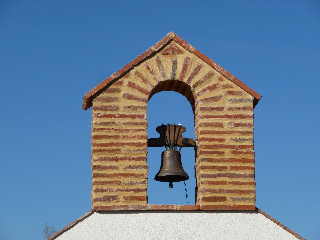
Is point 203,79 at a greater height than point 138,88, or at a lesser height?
greater

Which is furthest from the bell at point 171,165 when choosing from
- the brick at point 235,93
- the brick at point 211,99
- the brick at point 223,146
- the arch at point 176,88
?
the brick at point 235,93

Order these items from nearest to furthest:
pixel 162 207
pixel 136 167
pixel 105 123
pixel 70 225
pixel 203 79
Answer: pixel 70 225 → pixel 162 207 → pixel 136 167 → pixel 105 123 → pixel 203 79

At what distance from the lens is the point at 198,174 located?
9.56 metres

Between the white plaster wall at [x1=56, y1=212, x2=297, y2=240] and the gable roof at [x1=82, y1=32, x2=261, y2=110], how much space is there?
1654mm

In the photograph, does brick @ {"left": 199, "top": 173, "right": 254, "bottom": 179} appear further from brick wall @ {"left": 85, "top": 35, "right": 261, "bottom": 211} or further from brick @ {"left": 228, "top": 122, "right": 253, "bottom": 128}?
brick @ {"left": 228, "top": 122, "right": 253, "bottom": 128}

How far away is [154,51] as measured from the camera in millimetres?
9883

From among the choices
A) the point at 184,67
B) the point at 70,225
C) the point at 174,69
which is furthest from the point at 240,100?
the point at 70,225

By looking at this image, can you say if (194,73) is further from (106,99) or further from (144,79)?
(106,99)

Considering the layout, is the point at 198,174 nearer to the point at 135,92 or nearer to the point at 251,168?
the point at 251,168

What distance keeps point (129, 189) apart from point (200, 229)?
1094 mm

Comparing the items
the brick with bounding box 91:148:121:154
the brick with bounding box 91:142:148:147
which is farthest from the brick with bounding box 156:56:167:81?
the brick with bounding box 91:148:121:154

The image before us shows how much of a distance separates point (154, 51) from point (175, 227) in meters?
2.58

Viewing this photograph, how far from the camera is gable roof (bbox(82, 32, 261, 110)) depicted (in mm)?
9602

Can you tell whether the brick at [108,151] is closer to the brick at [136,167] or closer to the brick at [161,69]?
the brick at [136,167]
